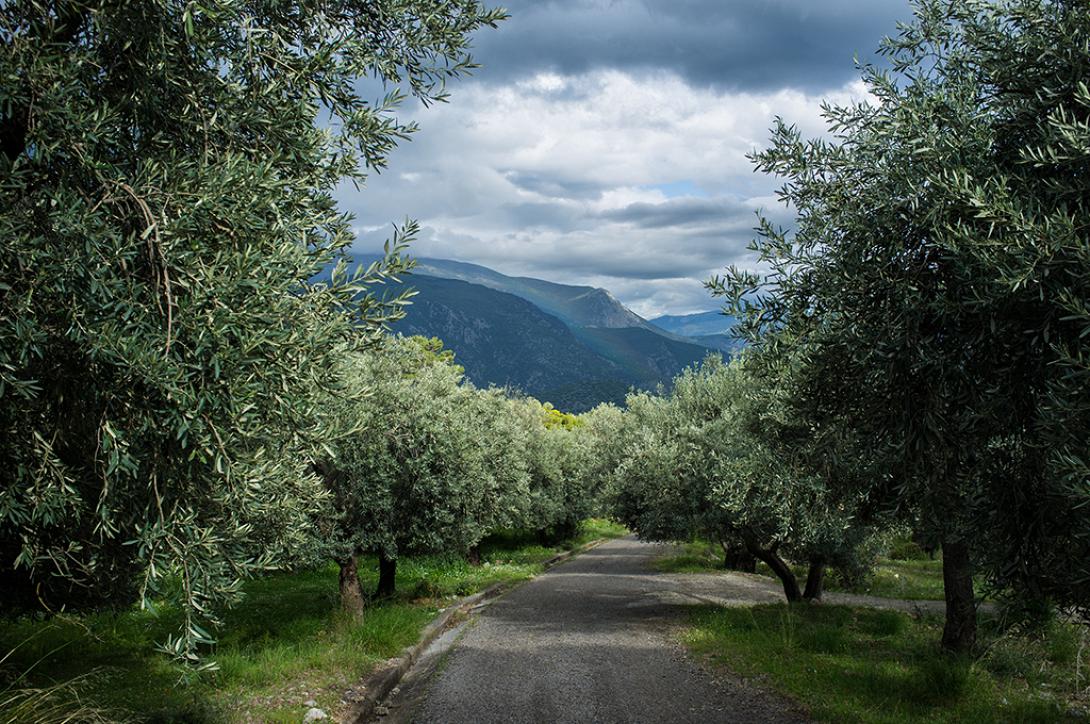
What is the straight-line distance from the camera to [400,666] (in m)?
14.2

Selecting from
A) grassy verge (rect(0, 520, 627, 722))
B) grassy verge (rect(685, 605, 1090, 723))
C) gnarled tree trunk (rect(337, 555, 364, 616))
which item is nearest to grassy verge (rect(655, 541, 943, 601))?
grassy verge (rect(685, 605, 1090, 723))

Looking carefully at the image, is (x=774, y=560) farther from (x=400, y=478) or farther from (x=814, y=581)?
(x=400, y=478)

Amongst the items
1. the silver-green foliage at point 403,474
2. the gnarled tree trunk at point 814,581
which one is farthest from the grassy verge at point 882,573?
the silver-green foliage at point 403,474

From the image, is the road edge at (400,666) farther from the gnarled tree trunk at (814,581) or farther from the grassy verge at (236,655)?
the gnarled tree trunk at (814,581)

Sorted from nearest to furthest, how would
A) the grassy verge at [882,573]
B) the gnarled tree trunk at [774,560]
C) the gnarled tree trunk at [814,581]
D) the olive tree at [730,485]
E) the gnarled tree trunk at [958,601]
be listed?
the gnarled tree trunk at [958,601] → the olive tree at [730,485] → the gnarled tree trunk at [774,560] → the gnarled tree trunk at [814,581] → the grassy verge at [882,573]

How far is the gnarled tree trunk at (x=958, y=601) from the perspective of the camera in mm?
15320

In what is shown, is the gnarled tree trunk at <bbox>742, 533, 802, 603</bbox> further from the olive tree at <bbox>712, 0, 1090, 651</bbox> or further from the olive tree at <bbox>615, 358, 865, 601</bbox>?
the olive tree at <bbox>712, 0, 1090, 651</bbox>

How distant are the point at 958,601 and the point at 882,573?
2954 cm

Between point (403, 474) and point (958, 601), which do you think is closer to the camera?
point (958, 601)

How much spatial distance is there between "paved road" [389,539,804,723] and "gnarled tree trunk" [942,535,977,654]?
568cm

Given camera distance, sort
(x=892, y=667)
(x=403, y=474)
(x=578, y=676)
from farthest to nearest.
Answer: (x=403, y=474)
(x=578, y=676)
(x=892, y=667)

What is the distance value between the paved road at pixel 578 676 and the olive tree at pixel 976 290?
530cm

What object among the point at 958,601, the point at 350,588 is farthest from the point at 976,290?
the point at 350,588

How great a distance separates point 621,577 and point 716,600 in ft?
32.0
